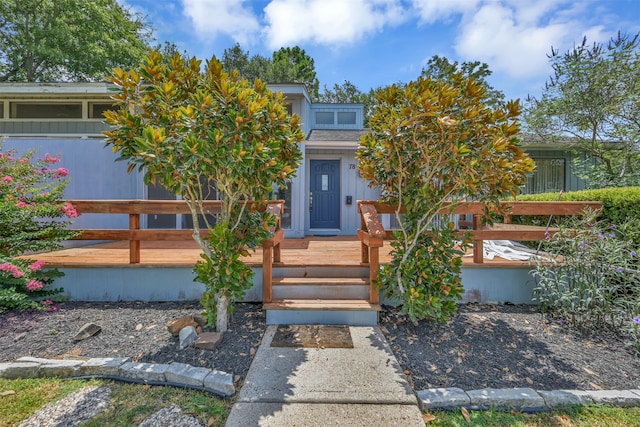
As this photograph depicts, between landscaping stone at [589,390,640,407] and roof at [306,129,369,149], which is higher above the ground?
roof at [306,129,369,149]

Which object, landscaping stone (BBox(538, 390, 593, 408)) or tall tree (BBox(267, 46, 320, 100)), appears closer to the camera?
landscaping stone (BBox(538, 390, 593, 408))

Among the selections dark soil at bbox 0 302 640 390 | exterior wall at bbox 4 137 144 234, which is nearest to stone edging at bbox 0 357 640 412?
dark soil at bbox 0 302 640 390

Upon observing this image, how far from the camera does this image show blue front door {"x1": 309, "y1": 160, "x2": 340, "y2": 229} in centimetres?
789

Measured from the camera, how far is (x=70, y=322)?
11.6ft

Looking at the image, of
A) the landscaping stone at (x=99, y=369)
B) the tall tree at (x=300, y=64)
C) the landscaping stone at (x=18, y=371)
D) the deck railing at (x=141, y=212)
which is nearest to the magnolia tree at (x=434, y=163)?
the deck railing at (x=141, y=212)

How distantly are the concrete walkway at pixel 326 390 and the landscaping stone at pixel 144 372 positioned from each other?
2.37 feet

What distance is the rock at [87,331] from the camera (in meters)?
3.16

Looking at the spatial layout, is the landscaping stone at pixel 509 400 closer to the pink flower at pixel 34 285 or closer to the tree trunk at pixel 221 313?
the tree trunk at pixel 221 313

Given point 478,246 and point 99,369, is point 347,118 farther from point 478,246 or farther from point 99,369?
point 99,369

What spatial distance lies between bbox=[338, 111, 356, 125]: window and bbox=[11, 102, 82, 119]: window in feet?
25.1

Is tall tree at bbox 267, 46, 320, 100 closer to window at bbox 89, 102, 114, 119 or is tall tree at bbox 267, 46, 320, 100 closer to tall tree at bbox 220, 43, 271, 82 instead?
tall tree at bbox 220, 43, 271, 82

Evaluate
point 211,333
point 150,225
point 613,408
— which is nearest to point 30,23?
point 150,225

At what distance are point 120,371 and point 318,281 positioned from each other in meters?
2.18

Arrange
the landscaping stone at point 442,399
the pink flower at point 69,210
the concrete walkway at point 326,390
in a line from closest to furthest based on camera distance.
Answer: the concrete walkway at point 326,390, the landscaping stone at point 442,399, the pink flower at point 69,210
